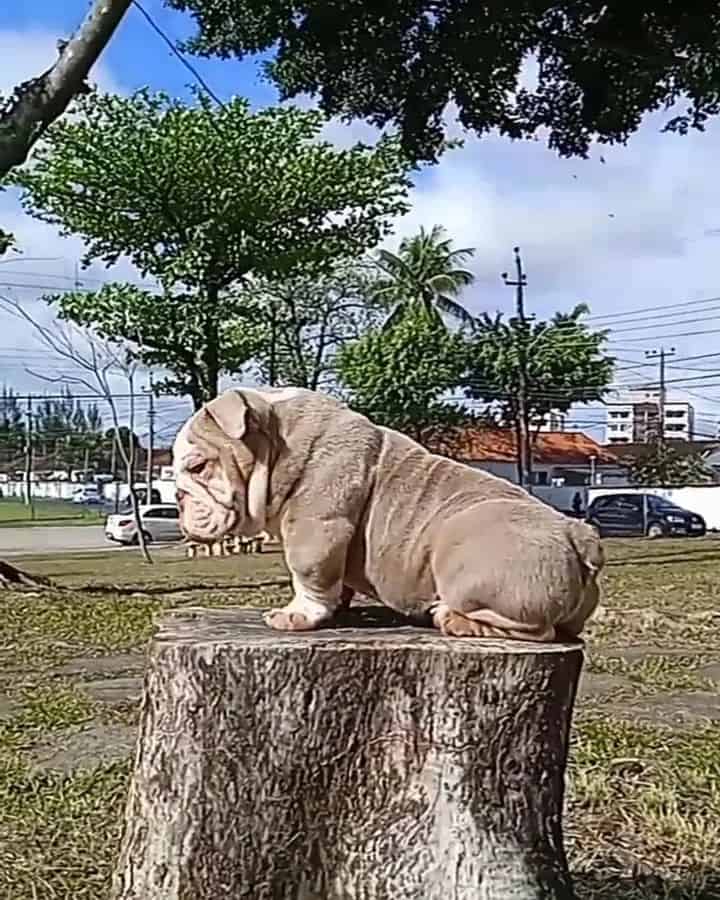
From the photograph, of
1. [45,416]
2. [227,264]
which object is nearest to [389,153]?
[227,264]

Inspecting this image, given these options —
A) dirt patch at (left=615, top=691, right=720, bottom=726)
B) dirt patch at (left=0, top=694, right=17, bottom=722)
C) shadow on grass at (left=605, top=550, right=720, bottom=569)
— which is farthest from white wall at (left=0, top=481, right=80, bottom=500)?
dirt patch at (left=615, top=691, right=720, bottom=726)

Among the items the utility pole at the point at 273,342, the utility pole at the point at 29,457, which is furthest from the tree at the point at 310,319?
the utility pole at the point at 29,457

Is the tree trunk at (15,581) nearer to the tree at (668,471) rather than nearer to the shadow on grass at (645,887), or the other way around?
the shadow on grass at (645,887)

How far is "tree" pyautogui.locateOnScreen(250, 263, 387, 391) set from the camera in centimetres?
2109

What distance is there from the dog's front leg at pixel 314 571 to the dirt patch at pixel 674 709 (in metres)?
2.66

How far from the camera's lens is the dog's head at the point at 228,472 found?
2090mm

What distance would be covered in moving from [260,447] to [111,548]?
764 inches

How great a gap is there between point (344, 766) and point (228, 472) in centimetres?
51

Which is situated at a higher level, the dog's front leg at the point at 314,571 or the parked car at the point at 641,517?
the dog's front leg at the point at 314,571

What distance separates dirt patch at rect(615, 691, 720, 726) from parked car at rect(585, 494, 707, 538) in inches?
781

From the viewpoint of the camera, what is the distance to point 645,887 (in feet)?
9.19

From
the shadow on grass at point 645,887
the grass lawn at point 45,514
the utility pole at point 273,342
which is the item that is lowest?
the grass lawn at point 45,514

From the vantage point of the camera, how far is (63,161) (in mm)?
16703

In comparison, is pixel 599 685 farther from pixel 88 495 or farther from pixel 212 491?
pixel 88 495
